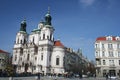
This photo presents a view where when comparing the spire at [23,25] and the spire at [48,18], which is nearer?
the spire at [48,18]

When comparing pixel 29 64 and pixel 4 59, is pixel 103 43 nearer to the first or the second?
pixel 29 64

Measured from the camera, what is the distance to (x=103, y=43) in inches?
2616

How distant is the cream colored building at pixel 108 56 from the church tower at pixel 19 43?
3845 cm

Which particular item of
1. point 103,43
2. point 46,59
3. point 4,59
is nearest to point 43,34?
point 46,59

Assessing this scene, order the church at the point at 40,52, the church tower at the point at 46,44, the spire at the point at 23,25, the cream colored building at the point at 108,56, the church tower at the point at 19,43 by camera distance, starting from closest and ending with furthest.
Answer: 1. the cream colored building at the point at 108,56
2. the church tower at the point at 46,44
3. the church at the point at 40,52
4. the church tower at the point at 19,43
5. the spire at the point at 23,25

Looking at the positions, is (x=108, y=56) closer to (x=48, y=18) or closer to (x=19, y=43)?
(x=48, y=18)

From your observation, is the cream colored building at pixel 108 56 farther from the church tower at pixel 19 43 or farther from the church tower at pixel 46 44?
the church tower at pixel 19 43

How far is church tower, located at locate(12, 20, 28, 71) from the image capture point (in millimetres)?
89562

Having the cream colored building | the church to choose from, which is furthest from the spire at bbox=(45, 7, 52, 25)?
the cream colored building

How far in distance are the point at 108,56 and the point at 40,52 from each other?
28543 millimetres

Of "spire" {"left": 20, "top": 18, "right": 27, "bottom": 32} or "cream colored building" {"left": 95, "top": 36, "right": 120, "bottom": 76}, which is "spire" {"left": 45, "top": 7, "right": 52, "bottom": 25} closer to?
"spire" {"left": 20, "top": 18, "right": 27, "bottom": 32}

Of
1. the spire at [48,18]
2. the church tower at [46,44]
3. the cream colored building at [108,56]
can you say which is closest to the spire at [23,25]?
the church tower at [46,44]

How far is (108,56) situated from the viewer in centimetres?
6538

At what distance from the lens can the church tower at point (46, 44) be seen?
7731 cm
